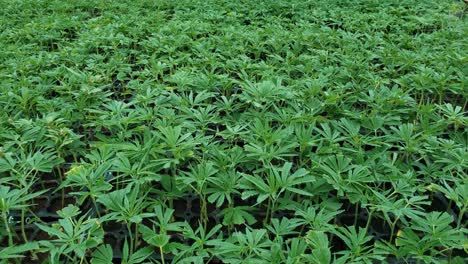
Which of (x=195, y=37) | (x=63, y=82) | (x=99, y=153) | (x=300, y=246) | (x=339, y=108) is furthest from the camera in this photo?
(x=195, y=37)

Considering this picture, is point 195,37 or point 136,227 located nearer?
point 136,227

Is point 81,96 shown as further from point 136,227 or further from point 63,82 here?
point 136,227

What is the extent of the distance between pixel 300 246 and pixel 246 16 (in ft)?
9.14

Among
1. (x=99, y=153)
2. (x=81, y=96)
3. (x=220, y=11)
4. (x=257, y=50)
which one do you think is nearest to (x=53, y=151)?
(x=99, y=153)

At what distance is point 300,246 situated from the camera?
4.12 feet

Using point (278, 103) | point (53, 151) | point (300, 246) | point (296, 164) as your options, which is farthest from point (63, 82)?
point (300, 246)

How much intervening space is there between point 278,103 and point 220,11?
1902 millimetres

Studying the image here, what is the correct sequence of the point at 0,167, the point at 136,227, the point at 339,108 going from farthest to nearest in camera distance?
the point at 339,108 < the point at 0,167 < the point at 136,227

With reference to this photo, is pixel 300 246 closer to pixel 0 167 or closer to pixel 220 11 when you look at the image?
pixel 0 167

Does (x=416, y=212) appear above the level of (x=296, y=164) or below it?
above

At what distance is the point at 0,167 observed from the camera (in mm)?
1509

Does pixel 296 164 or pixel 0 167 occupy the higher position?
pixel 0 167

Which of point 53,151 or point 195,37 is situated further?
point 195,37

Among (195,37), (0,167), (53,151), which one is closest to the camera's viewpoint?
(0,167)
